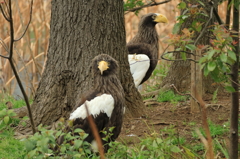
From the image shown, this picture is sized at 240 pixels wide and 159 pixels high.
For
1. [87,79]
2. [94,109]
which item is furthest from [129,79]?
[94,109]

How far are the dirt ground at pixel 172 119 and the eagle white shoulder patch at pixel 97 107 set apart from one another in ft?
2.08

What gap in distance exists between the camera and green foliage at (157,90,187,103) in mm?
5723

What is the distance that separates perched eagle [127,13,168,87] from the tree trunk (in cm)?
148

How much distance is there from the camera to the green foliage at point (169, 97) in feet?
18.8

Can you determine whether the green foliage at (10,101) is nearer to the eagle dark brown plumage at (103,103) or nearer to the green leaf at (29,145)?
the eagle dark brown plumage at (103,103)

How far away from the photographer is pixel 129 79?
495 centimetres

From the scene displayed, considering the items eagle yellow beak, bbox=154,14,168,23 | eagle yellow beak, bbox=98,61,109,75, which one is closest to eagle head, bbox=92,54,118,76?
eagle yellow beak, bbox=98,61,109,75

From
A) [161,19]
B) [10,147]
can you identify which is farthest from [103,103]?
[161,19]

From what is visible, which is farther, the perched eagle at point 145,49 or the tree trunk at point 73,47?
the perched eagle at point 145,49

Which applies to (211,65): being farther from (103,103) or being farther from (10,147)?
(10,147)

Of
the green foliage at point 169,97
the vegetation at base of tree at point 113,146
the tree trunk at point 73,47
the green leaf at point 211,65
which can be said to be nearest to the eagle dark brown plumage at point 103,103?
the vegetation at base of tree at point 113,146

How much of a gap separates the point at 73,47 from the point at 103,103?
105 cm

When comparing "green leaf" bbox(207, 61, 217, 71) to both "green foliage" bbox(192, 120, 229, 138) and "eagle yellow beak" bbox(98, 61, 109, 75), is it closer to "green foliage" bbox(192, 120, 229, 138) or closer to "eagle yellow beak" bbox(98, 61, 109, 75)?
"eagle yellow beak" bbox(98, 61, 109, 75)

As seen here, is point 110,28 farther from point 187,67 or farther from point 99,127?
point 187,67
